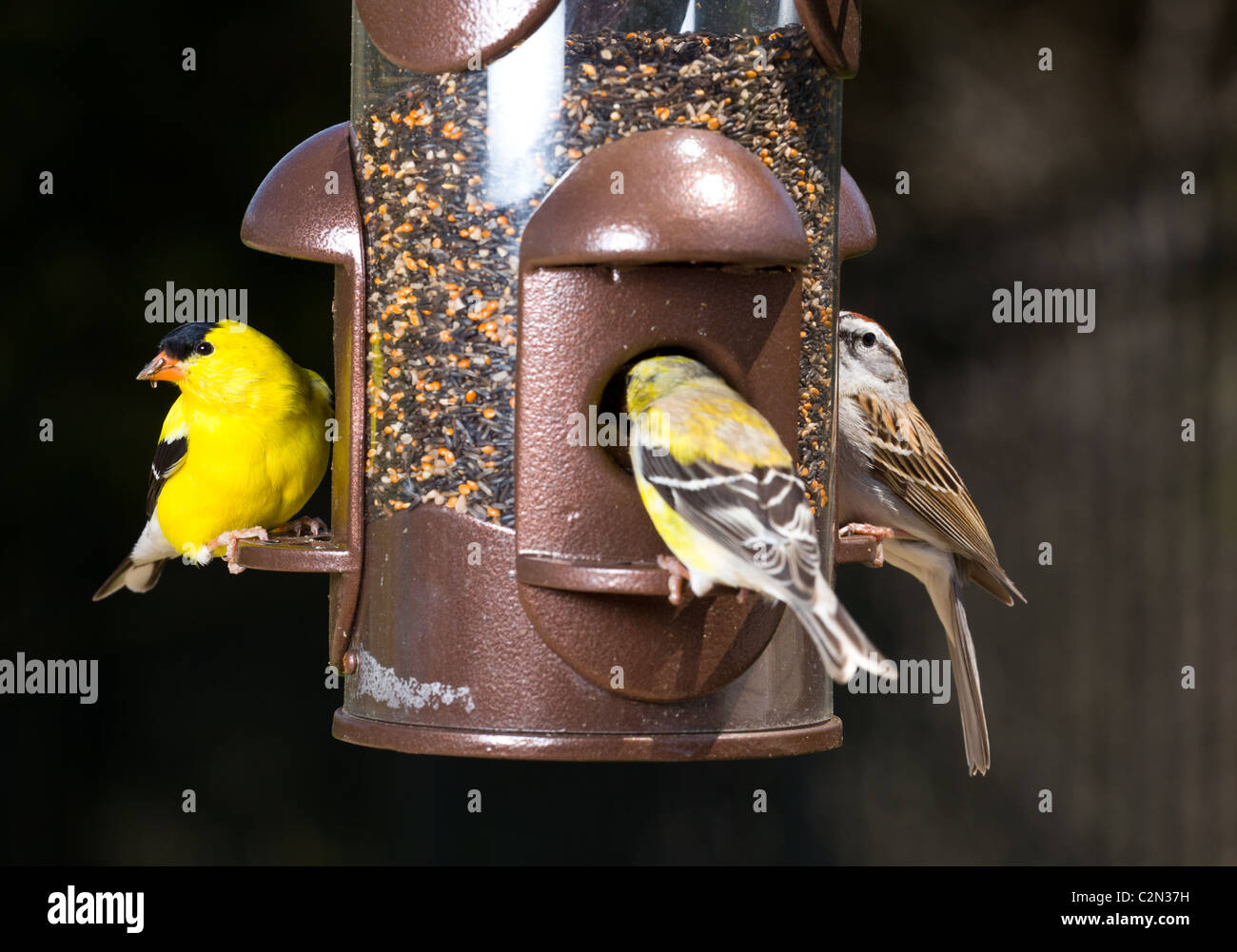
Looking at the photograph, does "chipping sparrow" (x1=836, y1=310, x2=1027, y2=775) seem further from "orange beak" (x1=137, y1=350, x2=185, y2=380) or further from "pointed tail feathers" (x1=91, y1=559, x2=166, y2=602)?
"pointed tail feathers" (x1=91, y1=559, x2=166, y2=602)

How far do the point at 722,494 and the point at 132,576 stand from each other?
95.9 inches

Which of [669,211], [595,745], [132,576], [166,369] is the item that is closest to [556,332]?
[669,211]

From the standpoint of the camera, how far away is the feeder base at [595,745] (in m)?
3.50

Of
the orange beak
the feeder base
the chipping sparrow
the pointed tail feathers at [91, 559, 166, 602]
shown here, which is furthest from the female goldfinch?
the chipping sparrow

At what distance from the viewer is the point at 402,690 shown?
3.71 meters

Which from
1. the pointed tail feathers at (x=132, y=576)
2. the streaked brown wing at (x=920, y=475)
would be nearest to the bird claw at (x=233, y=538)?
the pointed tail feathers at (x=132, y=576)

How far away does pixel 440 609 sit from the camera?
12.0 ft

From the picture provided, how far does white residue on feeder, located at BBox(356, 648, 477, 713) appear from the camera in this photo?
3609mm

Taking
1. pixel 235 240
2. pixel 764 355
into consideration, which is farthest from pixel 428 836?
pixel 764 355

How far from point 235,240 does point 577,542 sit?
3.31m

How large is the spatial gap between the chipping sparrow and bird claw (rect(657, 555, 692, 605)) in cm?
162

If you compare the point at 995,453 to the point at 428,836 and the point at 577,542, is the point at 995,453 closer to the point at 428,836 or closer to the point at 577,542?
the point at 428,836

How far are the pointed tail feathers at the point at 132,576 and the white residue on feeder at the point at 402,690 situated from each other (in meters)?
1.40

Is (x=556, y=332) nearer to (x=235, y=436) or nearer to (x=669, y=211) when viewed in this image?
(x=669, y=211)
